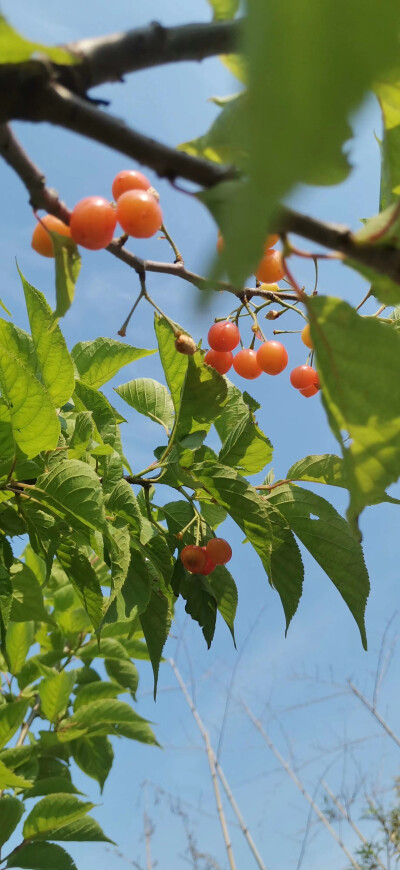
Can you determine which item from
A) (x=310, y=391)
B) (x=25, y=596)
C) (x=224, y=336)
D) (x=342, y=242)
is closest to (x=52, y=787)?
(x=25, y=596)

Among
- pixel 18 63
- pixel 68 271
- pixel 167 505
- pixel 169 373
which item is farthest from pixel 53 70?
pixel 167 505

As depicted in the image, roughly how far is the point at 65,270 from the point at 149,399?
816mm

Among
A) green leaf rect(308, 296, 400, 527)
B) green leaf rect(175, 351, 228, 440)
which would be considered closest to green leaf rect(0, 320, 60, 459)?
green leaf rect(175, 351, 228, 440)

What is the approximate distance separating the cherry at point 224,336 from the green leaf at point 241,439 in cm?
16

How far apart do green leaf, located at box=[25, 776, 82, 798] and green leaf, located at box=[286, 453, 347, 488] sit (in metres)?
1.14

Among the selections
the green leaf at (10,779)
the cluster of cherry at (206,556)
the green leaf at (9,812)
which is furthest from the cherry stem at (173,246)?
the green leaf at (9,812)

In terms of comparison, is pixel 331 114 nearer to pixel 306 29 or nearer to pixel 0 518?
pixel 306 29

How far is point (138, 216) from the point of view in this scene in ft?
1.65

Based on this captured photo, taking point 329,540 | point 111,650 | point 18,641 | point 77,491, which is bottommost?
point 329,540

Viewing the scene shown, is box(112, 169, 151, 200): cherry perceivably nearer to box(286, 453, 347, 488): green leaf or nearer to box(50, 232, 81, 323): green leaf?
box(50, 232, 81, 323): green leaf

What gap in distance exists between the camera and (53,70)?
316 millimetres

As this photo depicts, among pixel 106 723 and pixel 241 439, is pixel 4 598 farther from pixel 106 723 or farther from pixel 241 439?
pixel 106 723

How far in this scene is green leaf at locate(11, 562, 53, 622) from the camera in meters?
1.34

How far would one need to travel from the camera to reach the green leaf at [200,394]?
0.96m
